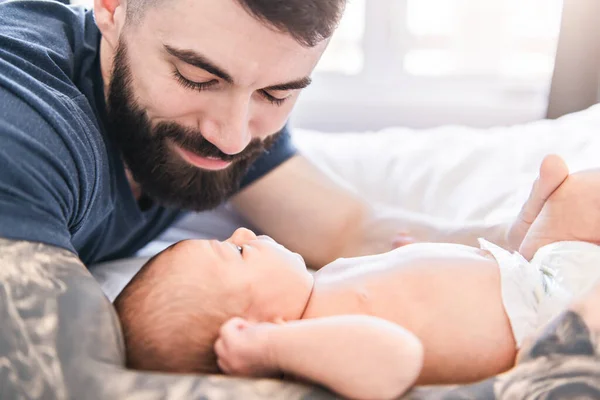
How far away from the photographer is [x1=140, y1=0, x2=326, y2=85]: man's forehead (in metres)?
1.04

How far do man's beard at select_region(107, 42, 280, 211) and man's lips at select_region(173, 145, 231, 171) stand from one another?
0.01 m

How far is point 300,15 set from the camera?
3.39 feet

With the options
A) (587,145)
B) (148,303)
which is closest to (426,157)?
(587,145)

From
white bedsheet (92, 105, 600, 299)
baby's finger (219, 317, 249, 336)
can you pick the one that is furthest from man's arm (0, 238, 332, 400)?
white bedsheet (92, 105, 600, 299)

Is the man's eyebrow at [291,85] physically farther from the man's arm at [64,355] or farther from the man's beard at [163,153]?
the man's arm at [64,355]

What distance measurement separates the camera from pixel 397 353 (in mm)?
768

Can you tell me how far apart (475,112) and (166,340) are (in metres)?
1.78

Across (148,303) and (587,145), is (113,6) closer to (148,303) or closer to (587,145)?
(148,303)

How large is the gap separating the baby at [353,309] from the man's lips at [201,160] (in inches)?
8.8

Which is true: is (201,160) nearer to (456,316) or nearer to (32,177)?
(32,177)

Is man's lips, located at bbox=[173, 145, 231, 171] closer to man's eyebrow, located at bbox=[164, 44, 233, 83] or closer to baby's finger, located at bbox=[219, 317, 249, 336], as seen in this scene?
man's eyebrow, located at bbox=[164, 44, 233, 83]

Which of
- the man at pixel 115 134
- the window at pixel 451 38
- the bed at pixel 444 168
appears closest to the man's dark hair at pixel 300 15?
the man at pixel 115 134

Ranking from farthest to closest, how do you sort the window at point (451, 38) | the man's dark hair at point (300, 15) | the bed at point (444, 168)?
1. the window at point (451, 38)
2. the bed at point (444, 168)
3. the man's dark hair at point (300, 15)

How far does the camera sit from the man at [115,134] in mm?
792
